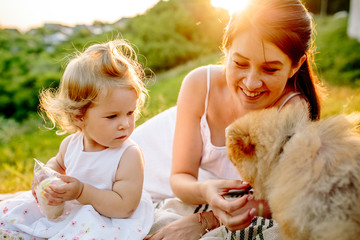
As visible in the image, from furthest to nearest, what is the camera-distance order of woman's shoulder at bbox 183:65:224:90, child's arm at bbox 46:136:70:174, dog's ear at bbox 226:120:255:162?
woman's shoulder at bbox 183:65:224:90
child's arm at bbox 46:136:70:174
dog's ear at bbox 226:120:255:162

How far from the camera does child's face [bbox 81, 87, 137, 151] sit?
2574 millimetres

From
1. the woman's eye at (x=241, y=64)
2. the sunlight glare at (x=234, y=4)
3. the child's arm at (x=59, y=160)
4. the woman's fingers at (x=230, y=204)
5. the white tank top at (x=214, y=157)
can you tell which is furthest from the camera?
the white tank top at (x=214, y=157)

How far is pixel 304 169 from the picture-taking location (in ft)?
5.97

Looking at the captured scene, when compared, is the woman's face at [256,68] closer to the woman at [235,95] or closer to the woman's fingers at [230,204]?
the woman at [235,95]

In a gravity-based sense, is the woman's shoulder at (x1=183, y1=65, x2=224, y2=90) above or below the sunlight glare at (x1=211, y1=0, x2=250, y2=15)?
below

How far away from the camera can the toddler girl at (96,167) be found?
250 centimetres

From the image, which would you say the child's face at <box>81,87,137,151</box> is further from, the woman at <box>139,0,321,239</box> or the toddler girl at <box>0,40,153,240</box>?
the woman at <box>139,0,321,239</box>

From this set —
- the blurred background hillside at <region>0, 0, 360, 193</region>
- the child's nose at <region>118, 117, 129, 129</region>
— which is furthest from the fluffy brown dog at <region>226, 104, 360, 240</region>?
the blurred background hillside at <region>0, 0, 360, 193</region>

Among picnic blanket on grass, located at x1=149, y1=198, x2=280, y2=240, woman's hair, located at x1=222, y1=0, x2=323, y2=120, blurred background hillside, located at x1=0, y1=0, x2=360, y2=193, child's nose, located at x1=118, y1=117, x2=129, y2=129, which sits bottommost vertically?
blurred background hillside, located at x1=0, y1=0, x2=360, y2=193

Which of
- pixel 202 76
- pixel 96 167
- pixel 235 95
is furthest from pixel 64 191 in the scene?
pixel 202 76

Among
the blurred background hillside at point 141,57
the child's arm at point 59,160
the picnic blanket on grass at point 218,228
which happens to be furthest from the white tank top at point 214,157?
the blurred background hillside at point 141,57

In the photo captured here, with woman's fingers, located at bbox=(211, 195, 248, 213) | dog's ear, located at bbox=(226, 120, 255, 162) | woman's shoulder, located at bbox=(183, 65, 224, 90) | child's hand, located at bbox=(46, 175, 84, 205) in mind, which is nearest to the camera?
dog's ear, located at bbox=(226, 120, 255, 162)

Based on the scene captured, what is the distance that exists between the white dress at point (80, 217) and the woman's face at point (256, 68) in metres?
1.06

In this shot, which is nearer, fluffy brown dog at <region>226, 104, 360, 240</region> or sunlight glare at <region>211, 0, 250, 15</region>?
Answer: fluffy brown dog at <region>226, 104, 360, 240</region>
